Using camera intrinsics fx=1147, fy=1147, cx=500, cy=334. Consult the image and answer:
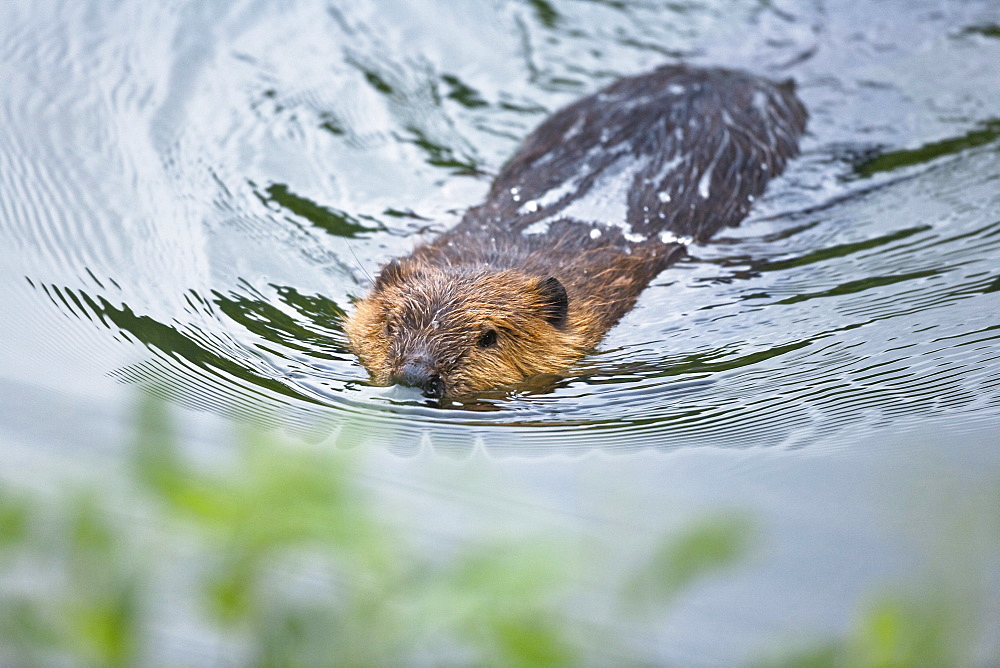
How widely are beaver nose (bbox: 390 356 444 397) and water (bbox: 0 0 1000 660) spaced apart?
60 millimetres

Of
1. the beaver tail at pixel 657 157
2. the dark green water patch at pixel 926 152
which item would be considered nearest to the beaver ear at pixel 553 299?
the beaver tail at pixel 657 157

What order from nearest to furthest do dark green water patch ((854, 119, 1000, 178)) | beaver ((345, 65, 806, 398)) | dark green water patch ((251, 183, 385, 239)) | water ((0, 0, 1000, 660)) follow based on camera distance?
water ((0, 0, 1000, 660)) < beaver ((345, 65, 806, 398)) < dark green water patch ((251, 183, 385, 239)) < dark green water patch ((854, 119, 1000, 178))

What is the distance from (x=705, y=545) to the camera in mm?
1039

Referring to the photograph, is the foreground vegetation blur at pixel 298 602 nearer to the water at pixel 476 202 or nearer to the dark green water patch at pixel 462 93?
the water at pixel 476 202

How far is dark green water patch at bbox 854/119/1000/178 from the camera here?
5.57m

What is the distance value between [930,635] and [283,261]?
374cm

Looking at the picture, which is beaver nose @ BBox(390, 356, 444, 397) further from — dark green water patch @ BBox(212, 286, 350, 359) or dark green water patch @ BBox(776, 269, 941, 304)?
dark green water patch @ BBox(776, 269, 941, 304)

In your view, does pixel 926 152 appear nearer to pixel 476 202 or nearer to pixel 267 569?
pixel 476 202

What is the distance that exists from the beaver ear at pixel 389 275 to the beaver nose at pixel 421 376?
0.60 metres

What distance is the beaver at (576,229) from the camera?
Result: 3.85 meters

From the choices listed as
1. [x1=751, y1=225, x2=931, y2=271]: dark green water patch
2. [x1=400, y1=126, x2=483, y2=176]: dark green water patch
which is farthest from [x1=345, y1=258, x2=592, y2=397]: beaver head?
[x1=400, y1=126, x2=483, y2=176]: dark green water patch

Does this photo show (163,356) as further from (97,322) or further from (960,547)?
(960,547)

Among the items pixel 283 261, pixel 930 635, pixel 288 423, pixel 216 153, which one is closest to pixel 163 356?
pixel 288 423

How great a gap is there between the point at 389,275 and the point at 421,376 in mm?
711
